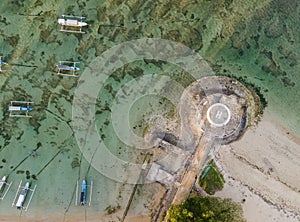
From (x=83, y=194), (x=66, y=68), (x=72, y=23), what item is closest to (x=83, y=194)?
(x=83, y=194)

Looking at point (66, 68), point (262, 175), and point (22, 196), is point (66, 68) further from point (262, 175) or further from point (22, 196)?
point (262, 175)

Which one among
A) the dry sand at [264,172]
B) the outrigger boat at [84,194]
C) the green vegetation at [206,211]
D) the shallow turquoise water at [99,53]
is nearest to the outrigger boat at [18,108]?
the shallow turquoise water at [99,53]

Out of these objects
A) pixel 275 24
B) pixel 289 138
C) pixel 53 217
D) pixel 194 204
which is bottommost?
pixel 53 217

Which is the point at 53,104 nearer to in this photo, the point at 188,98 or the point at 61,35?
the point at 61,35

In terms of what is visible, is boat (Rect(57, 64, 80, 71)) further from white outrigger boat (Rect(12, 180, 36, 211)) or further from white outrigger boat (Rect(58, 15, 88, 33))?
white outrigger boat (Rect(12, 180, 36, 211))

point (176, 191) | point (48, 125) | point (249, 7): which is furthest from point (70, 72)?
point (249, 7)
